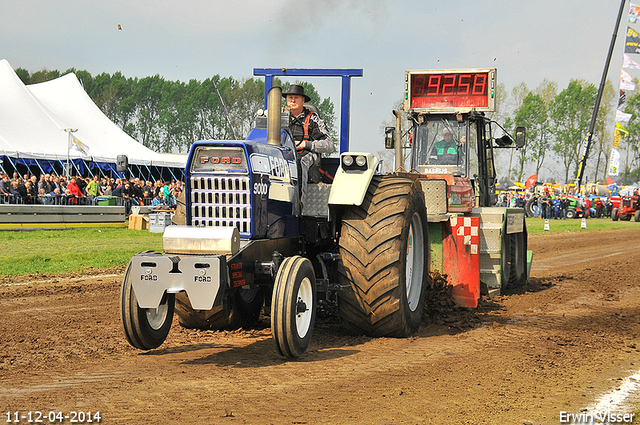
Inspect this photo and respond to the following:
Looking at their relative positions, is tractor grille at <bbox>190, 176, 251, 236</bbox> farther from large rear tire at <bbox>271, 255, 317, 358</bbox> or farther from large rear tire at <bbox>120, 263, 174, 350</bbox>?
large rear tire at <bbox>120, 263, 174, 350</bbox>

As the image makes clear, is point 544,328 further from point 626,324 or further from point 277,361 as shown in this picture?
point 277,361

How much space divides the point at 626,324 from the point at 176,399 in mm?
5157

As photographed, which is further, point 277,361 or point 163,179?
point 163,179

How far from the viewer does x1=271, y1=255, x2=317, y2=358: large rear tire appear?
181 inches

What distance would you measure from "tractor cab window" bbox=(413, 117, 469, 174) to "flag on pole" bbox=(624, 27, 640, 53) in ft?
101

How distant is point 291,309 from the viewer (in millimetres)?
4602

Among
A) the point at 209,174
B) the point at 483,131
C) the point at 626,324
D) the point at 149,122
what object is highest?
the point at 149,122

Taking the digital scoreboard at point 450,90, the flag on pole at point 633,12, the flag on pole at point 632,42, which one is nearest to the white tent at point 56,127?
the digital scoreboard at point 450,90

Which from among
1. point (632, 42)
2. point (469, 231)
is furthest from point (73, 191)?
point (632, 42)

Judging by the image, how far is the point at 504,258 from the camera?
9664 millimetres

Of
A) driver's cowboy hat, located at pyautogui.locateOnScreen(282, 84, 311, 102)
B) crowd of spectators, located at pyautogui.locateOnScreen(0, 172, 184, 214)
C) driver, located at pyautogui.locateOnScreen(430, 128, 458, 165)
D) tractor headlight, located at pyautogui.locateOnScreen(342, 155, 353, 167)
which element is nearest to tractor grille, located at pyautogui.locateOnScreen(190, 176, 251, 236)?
tractor headlight, located at pyautogui.locateOnScreen(342, 155, 353, 167)

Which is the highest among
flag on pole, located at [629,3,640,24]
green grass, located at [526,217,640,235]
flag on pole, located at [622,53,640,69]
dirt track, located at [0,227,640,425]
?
flag on pole, located at [629,3,640,24]

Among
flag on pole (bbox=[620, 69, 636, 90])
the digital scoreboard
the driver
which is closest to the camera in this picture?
the digital scoreboard

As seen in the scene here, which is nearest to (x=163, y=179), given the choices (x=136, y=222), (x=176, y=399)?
(x=136, y=222)
